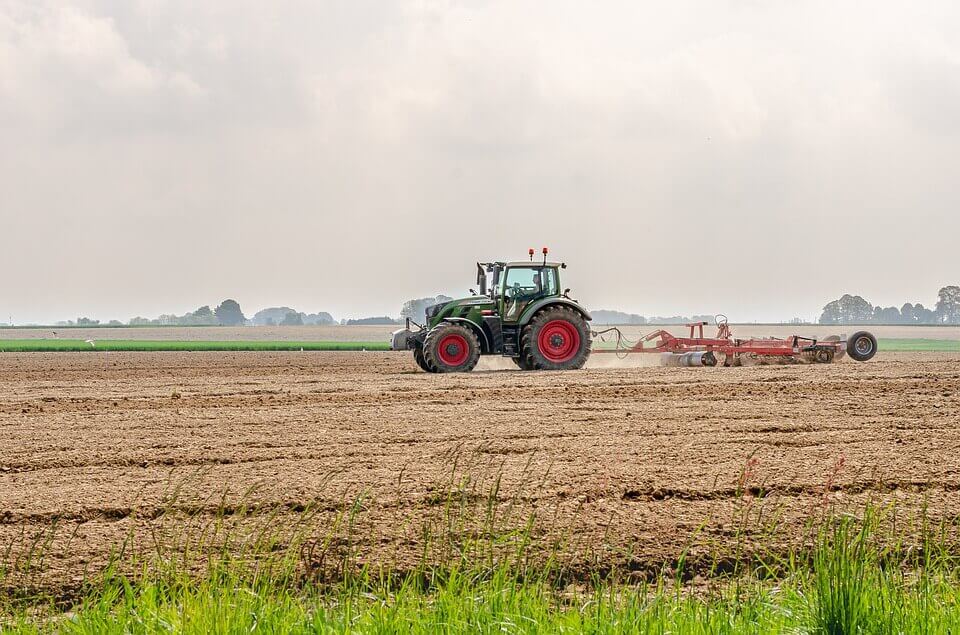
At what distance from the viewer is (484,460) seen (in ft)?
29.3

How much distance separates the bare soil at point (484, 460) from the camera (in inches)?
253

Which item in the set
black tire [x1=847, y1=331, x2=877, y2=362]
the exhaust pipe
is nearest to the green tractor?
the exhaust pipe

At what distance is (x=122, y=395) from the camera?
15.1 metres

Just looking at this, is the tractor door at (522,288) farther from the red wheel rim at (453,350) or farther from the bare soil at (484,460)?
the bare soil at (484,460)

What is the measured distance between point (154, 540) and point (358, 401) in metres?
7.95

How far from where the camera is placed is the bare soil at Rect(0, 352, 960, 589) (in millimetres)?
6430

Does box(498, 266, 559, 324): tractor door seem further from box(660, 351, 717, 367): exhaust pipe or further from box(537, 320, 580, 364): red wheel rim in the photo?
box(660, 351, 717, 367): exhaust pipe

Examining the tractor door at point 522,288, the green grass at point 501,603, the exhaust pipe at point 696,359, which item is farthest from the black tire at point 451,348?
the green grass at point 501,603

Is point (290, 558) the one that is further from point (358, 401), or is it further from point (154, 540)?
point (358, 401)

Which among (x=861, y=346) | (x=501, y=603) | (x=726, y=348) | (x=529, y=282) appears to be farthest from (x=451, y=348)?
(x=501, y=603)

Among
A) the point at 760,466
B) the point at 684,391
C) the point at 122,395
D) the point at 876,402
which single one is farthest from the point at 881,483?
the point at 122,395

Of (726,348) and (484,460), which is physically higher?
(726,348)

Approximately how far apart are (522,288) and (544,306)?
566 millimetres

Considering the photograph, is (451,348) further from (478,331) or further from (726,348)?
(726,348)
